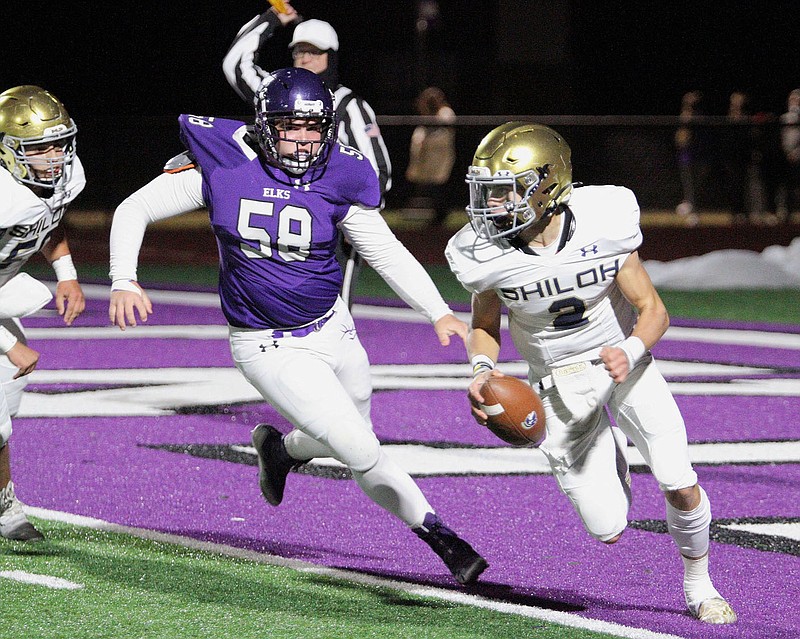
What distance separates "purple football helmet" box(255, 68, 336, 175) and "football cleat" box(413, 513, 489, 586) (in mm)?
1210

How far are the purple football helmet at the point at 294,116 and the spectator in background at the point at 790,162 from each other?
15.0m

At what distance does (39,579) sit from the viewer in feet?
16.1

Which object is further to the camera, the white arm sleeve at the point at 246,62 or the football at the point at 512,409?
the white arm sleeve at the point at 246,62

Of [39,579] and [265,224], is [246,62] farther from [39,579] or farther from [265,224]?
[39,579]

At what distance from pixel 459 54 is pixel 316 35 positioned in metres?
20.9

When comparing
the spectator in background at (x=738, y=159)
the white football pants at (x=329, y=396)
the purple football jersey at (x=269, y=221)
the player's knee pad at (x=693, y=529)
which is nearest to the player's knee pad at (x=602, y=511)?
the player's knee pad at (x=693, y=529)

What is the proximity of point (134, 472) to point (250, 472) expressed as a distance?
501 millimetres

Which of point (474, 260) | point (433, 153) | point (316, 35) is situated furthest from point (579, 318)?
point (433, 153)

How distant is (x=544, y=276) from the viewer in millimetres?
4621

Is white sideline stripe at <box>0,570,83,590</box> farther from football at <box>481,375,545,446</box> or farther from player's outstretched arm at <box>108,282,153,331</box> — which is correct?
football at <box>481,375,545,446</box>

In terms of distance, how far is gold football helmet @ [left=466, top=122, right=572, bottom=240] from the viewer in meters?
4.57

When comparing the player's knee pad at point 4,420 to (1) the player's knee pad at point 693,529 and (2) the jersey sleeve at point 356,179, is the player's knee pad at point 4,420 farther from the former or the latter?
(1) the player's knee pad at point 693,529

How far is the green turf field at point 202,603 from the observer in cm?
434

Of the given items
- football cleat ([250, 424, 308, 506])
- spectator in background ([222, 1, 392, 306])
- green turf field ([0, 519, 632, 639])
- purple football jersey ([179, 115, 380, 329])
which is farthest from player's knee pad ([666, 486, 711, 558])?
spectator in background ([222, 1, 392, 306])
